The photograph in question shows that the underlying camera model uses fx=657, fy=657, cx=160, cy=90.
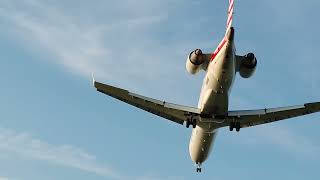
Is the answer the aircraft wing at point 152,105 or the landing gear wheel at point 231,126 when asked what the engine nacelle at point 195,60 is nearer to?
the aircraft wing at point 152,105

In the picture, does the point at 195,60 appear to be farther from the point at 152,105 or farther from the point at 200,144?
the point at 200,144

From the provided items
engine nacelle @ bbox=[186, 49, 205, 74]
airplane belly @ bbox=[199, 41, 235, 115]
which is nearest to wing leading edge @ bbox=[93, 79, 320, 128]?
airplane belly @ bbox=[199, 41, 235, 115]

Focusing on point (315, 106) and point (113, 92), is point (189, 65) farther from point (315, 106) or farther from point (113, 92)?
point (315, 106)

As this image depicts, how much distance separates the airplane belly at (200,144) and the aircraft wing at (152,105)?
66.8 inches

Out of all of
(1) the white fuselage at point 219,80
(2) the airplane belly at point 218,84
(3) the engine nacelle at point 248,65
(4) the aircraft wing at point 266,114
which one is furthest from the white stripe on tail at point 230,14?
(4) the aircraft wing at point 266,114

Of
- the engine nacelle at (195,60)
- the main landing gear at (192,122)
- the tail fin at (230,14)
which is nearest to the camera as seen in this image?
the tail fin at (230,14)

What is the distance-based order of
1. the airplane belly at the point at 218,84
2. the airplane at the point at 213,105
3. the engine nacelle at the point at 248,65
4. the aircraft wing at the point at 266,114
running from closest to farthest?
the airplane belly at the point at 218,84 < the airplane at the point at 213,105 < the engine nacelle at the point at 248,65 < the aircraft wing at the point at 266,114

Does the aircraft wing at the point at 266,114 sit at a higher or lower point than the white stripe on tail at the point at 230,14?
lower

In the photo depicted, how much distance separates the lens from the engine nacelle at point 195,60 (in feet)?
150

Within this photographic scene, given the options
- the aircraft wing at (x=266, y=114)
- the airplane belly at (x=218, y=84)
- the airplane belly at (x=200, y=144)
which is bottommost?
the airplane belly at (x=218, y=84)

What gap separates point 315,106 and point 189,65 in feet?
34.7

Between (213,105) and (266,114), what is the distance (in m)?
7.20

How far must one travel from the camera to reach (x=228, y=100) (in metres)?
45.2

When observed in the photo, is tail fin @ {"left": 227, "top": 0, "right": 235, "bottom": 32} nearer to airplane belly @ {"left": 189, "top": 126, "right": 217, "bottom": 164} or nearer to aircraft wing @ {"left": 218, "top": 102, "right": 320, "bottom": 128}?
aircraft wing @ {"left": 218, "top": 102, "right": 320, "bottom": 128}
